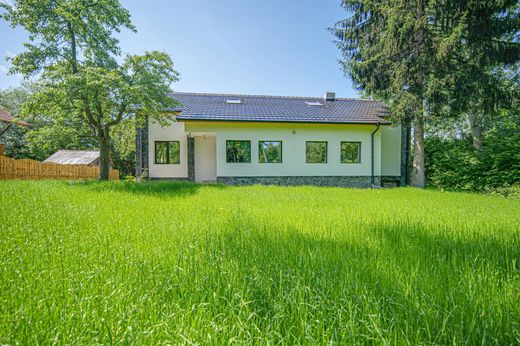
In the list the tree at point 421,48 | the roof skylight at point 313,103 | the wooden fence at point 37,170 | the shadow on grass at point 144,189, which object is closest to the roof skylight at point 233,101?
the roof skylight at point 313,103

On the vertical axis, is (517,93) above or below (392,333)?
above

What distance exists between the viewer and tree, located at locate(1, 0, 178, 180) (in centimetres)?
856

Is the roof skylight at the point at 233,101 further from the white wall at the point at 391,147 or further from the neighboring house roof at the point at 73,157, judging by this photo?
the neighboring house roof at the point at 73,157

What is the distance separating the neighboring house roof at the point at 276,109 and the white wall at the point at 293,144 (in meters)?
0.44

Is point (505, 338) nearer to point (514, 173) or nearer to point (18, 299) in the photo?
point (18, 299)

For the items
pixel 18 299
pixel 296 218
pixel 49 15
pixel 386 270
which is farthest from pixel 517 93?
pixel 49 15

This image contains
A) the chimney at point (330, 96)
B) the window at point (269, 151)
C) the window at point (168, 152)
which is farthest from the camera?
the chimney at point (330, 96)

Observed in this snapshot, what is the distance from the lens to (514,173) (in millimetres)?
10250

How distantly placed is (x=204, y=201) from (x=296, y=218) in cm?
268

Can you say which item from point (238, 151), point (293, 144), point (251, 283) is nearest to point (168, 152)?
point (238, 151)

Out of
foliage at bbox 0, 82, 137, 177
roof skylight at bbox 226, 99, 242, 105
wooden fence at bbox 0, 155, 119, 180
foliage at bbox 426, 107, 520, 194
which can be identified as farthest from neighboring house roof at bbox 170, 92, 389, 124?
wooden fence at bbox 0, 155, 119, 180

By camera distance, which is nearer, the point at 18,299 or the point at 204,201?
the point at 18,299

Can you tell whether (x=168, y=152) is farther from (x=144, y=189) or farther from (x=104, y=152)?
(x=144, y=189)

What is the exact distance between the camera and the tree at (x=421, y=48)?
998 cm
